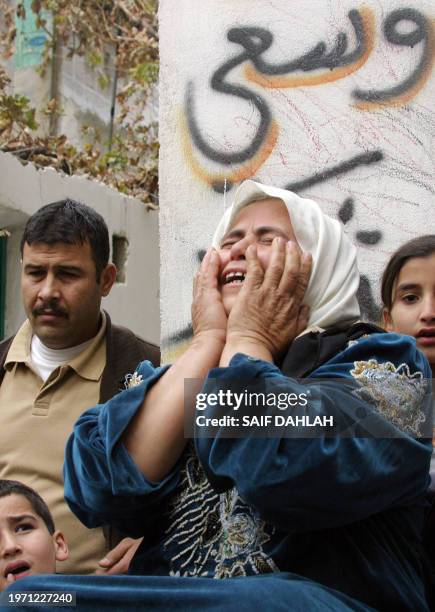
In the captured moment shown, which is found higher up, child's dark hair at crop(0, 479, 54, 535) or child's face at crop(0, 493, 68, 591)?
child's dark hair at crop(0, 479, 54, 535)

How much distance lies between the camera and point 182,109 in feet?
12.3

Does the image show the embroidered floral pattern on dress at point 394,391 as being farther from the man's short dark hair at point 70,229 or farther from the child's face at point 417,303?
the man's short dark hair at point 70,229

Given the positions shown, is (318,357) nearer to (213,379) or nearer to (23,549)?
(213,379)

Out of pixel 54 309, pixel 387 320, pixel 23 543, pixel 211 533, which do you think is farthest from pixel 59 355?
pixel 211 533

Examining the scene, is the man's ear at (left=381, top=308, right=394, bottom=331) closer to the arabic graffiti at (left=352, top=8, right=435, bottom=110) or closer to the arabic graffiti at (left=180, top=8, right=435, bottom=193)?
the arabic graffiti at (left=180, top=8, right=435, bottom=193)

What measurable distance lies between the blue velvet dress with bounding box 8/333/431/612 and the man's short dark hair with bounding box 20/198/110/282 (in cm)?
139

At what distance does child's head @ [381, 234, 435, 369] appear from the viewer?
8.96 feet

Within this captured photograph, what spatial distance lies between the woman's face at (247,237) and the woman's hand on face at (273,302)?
0.16 feet

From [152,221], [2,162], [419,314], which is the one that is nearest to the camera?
[419,314]

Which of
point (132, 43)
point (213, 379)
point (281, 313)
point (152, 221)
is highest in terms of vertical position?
point (132, 43)

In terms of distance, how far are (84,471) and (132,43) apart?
5660mm

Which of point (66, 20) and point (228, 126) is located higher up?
point (66, 20)

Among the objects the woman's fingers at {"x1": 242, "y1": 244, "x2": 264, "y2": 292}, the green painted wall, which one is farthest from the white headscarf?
the green painted wall

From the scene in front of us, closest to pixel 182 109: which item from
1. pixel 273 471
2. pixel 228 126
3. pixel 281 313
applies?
pixel 228 126
